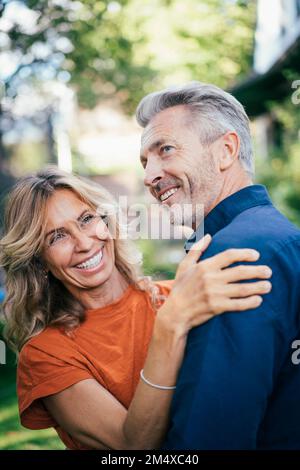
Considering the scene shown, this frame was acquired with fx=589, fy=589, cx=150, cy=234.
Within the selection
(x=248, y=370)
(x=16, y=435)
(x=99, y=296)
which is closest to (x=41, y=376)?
(x=99, y=296)

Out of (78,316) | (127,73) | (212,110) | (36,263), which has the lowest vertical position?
(78,316)

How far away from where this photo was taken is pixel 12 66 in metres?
8.05

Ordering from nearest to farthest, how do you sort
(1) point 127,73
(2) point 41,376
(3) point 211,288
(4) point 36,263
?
(3) point 211,288 < (2) point 41,376 < (4) point 36,263 < (1) point 127,73

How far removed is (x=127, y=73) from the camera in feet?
42.0

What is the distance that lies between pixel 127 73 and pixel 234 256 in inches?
459

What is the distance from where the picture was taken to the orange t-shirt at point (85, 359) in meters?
2.46

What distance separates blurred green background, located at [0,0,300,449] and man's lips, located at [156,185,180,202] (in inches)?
56.9

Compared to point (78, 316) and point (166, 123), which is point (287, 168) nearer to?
point (78, 316)

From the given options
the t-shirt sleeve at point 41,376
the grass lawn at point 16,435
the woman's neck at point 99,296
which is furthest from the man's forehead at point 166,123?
the grass lawn at point 16,435

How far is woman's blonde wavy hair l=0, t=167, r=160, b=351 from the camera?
273 cm

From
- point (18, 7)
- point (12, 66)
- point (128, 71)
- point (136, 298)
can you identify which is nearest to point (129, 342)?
point (136, 298)

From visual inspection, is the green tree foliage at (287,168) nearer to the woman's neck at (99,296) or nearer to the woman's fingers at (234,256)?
the woman's neck at (99,296)

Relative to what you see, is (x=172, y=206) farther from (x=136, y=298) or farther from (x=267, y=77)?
(x=267, y=77)
